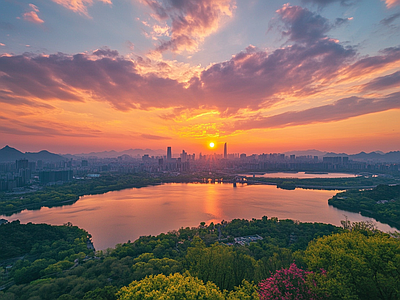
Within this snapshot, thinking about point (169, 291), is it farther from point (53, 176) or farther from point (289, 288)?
point (53, 176)

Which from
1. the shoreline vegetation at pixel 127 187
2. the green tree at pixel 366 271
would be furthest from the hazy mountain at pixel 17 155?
the green tree at pixel 366 271

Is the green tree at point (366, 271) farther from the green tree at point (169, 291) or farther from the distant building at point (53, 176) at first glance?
the distant building at point (53, 176)

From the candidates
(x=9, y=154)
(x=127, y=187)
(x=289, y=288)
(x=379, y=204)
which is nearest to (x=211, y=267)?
(x=289, y=288)

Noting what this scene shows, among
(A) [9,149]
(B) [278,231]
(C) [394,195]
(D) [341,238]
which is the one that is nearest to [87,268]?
(D) [341,238]

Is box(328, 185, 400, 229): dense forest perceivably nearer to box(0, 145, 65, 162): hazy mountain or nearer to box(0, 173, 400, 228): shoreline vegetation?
box(0, 173, 400, 228): shoreline vegetation

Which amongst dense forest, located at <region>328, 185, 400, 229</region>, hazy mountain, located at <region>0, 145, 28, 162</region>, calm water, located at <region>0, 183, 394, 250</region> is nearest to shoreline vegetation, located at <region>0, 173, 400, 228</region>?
dense forest, located at <region>328, 185, 400, 229</region>

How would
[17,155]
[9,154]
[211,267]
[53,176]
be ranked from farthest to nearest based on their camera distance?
[17,155]
[9,154]
[53,176]
[211,267]
